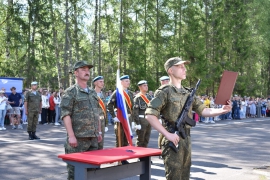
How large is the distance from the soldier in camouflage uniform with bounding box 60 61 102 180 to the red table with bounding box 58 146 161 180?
49 centimetres

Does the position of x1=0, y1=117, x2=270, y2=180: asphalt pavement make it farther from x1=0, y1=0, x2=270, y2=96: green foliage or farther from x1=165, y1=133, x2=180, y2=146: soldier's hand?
x1=0, y1=0, x2=270, y2=96: green foliage

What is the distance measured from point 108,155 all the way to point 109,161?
0.39 metres

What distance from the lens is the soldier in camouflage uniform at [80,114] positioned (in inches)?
223

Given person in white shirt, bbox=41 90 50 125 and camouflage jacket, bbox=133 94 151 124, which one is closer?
camouflage jacket, bbox=133 94 151 124

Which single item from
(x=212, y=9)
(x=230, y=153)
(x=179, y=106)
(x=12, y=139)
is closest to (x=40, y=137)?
(x=12, y=139)

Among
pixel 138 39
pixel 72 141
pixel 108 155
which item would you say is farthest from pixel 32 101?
pixel 138 39

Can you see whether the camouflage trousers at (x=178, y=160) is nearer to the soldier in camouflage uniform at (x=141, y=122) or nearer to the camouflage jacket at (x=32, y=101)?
the soldier in camouflage uniform at (x=141, y=122)

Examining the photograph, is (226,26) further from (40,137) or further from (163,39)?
(40,137)

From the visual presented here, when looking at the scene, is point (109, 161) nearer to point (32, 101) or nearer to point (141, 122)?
point (141, 122)

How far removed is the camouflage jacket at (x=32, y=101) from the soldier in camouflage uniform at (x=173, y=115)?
927 centimetres

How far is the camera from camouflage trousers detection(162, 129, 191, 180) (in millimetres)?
4836

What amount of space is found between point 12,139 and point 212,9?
1311 inches

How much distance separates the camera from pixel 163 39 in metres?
36.2

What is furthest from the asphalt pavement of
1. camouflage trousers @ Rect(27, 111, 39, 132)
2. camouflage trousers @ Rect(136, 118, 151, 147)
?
camouflage trousers @ Rect(136, 118, 151, 147)
